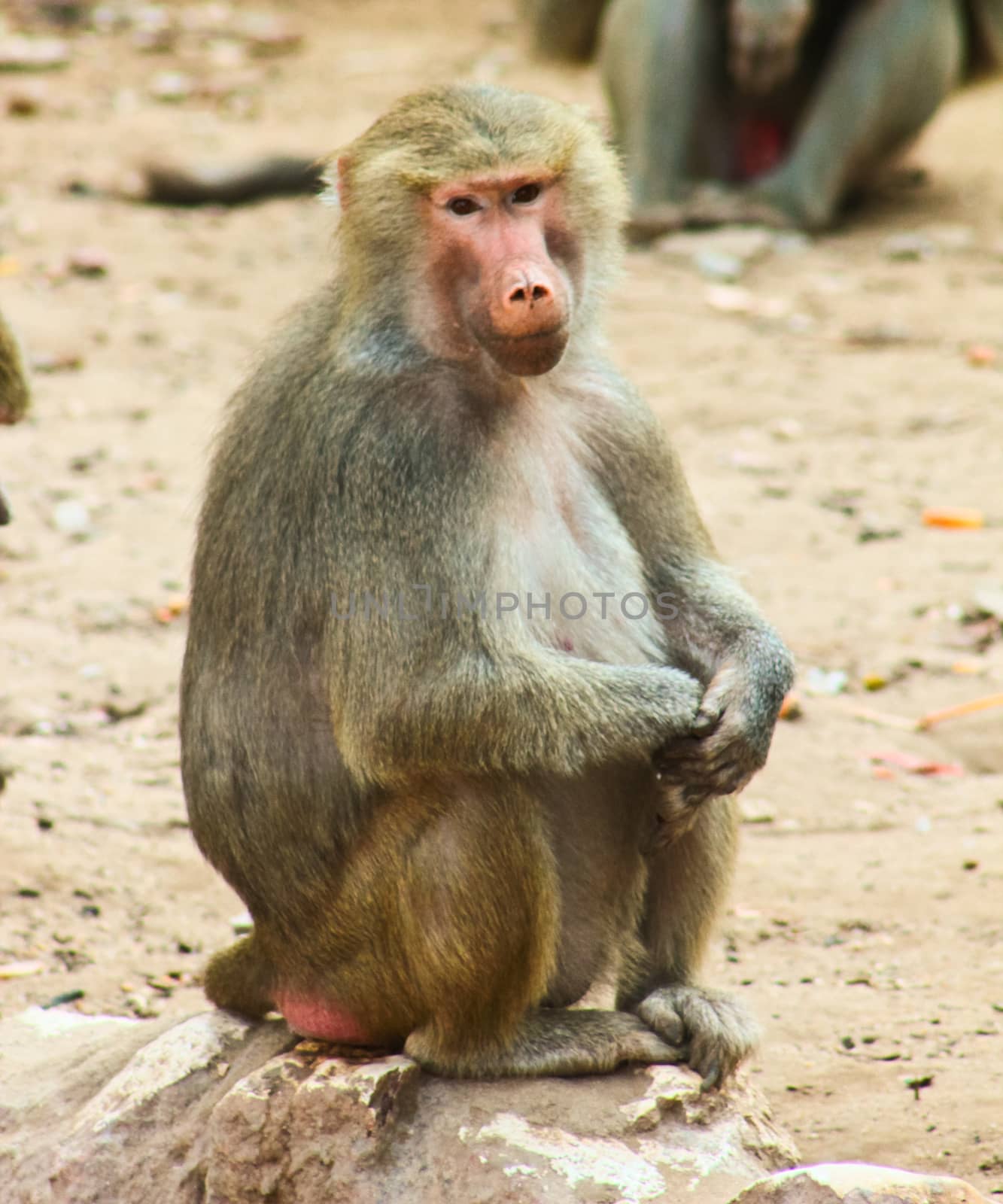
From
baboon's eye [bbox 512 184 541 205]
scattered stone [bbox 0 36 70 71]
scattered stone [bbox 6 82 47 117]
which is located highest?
baboon's eye [bbox 512 184 541 205]

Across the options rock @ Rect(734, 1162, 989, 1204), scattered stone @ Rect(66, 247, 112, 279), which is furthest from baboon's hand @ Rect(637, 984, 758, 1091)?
scattered stone @ Rect(66, 247, 112, 279)

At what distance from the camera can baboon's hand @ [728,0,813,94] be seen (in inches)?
305

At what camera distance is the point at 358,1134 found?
2637 mm

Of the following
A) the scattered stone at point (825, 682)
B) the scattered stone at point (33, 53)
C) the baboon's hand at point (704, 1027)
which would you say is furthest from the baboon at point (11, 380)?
the scattered stone at point (33, 53)

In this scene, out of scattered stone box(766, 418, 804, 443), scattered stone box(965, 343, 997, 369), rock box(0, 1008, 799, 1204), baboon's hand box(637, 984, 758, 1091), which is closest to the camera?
rock box(0, 1008, 799, 1204)

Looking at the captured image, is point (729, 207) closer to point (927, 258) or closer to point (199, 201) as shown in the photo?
point (927, 258)

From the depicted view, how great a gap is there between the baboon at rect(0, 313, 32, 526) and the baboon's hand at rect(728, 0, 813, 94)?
5.01m

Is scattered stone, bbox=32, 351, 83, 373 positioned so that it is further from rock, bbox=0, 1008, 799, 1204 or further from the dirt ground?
rock, bbox=0, 1008, 799, 1204

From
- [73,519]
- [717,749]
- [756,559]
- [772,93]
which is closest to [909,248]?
[772,93]

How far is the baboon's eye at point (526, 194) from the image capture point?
2.82 m

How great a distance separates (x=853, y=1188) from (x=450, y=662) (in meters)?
0.93

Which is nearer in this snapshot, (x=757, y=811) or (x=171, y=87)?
(x=757, y=811)

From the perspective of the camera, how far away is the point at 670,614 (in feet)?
10.3

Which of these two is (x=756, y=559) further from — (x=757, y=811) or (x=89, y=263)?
(x=89, y=263)
